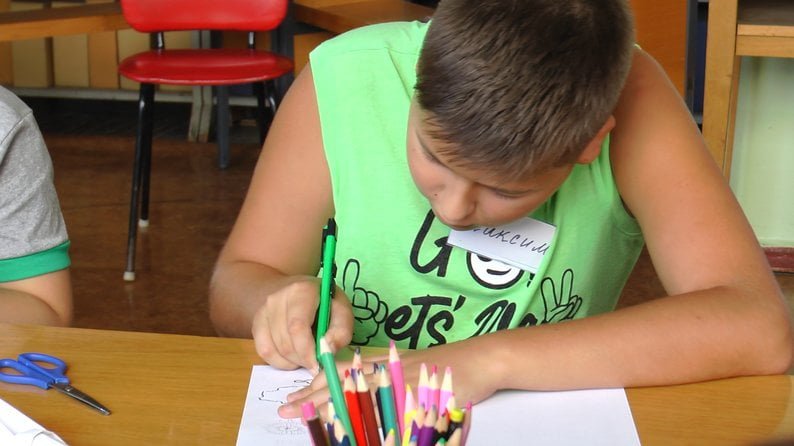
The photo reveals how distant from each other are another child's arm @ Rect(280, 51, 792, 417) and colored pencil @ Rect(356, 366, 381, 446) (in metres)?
0.21

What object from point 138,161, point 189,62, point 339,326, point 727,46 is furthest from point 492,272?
point 189,62

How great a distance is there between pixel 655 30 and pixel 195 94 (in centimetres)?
222

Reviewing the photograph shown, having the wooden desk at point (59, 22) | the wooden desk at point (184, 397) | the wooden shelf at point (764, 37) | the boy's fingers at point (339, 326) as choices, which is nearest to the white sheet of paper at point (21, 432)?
the wooden desk at point (184, 397)

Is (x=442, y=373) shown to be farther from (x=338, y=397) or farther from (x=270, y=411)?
(x=338, y=397)

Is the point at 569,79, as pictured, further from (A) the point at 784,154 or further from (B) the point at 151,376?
(A) the point at 784,154

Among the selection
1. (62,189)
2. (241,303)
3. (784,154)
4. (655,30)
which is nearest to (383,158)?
(241,303)

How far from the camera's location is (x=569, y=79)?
37.8 inches

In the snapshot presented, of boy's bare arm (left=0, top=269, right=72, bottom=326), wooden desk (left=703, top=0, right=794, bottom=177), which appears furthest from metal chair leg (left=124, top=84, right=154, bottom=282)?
boy's bare arm (left=0, top=269, right=72, bottom=326)

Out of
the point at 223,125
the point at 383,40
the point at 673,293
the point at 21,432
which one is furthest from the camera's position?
the point at 223,125

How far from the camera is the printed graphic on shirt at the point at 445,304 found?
1.24 metres

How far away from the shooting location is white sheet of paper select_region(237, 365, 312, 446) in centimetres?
90

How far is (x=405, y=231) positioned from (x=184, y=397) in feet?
1.28

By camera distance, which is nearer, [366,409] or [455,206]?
[366,409]

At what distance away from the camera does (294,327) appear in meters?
1.01
